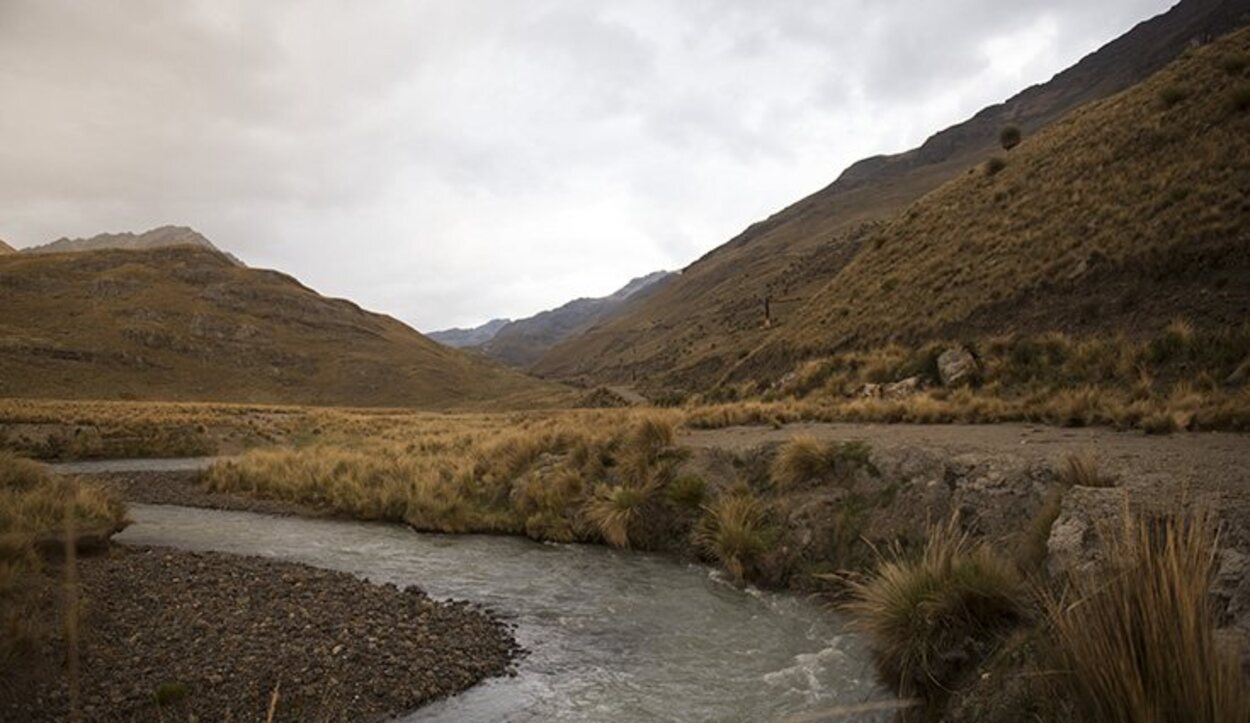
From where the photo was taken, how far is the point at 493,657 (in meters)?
8.16

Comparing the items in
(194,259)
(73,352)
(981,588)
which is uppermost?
(194,259)

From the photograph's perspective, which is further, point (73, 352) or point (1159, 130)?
point (73, 352)

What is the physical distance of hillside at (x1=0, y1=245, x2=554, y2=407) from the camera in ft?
261

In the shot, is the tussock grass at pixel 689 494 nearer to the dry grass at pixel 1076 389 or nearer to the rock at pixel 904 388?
the dry grass at pixel 1076 389

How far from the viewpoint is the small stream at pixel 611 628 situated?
6.89m

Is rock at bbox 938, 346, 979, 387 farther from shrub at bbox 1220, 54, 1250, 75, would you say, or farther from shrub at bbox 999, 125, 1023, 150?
shrub at bbox 999, 125, 1023, 150

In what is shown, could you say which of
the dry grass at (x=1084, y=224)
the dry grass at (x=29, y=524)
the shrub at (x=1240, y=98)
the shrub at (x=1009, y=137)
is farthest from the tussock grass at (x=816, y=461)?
the shrub at (x=1009, y=137)

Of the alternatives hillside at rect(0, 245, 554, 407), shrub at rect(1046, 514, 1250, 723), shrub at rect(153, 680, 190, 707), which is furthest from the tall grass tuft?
hillside at rect(0, 245, 554, 407)

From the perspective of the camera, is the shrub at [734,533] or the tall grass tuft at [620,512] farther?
the tall grass tuft at [620,512]

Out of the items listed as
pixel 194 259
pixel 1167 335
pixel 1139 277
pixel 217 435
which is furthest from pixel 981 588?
pixel 194 259

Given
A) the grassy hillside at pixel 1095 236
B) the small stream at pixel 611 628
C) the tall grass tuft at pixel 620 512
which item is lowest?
the small stream at pixel 611 628

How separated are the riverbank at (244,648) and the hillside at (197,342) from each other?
7928cm

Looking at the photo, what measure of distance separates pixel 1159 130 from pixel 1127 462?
23.5 m

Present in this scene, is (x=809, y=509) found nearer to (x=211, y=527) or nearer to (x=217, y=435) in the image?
(x=211, y=527)
